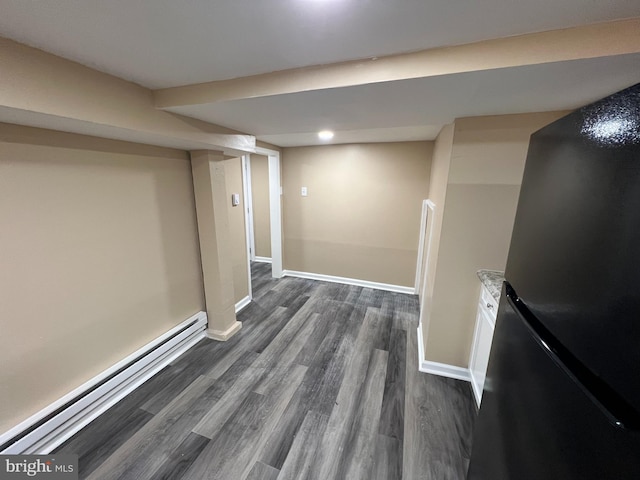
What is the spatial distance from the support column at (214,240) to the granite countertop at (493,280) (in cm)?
219

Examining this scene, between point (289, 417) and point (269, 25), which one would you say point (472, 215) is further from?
point (289, 417)

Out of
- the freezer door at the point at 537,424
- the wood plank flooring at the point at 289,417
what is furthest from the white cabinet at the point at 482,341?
the freezer door at the point at 537,424

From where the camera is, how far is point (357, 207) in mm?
3381

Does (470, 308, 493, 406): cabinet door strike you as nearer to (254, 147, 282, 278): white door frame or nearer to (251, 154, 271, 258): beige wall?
(254, 147, 282, 278): white door frame

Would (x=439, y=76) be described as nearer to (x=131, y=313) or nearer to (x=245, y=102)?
(x=245, y=102)

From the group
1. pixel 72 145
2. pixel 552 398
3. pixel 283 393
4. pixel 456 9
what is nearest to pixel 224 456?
pixel 283 393

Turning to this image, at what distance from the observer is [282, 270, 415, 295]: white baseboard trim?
3.44 m

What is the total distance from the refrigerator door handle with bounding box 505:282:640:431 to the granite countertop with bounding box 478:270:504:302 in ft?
2.39

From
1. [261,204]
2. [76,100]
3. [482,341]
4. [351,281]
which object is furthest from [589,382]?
[261,204]

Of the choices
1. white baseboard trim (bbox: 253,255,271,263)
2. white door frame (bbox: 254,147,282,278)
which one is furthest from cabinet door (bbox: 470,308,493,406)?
white baseboard trim (bbox: 253,255,271,263)

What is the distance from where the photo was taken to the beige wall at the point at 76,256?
1218 mm

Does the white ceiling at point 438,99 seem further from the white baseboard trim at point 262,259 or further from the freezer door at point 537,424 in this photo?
the white baseboard trim at point 262,259

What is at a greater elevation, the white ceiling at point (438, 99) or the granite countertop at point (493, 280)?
the white ceiling at point (438, 99)

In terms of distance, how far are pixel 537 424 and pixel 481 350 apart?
117 cm
